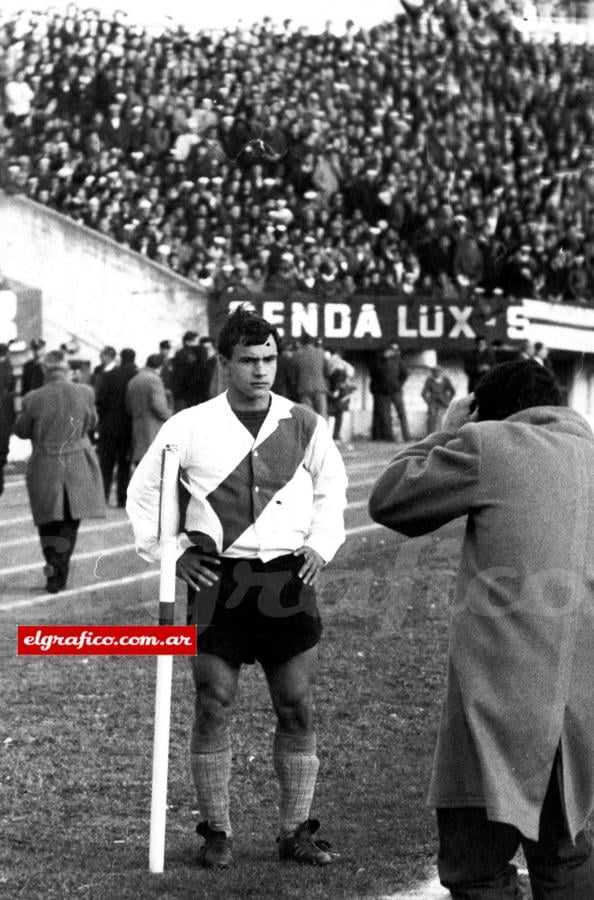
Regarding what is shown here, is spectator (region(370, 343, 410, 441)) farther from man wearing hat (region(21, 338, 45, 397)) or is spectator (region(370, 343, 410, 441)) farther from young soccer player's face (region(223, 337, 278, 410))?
young soccer player's face (region(223, 337, 278, 410))

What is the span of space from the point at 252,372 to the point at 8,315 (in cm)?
1566

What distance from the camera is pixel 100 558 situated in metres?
14.4

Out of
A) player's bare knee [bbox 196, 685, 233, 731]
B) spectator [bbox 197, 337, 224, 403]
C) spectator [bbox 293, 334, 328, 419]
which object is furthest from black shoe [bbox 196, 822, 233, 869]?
spectator [bbox 293, 334, 328, 419]

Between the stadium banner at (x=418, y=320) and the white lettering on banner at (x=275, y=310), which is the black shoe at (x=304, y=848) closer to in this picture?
the stadium banner at (x=418, y=320)

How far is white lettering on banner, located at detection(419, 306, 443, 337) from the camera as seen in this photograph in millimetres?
19828

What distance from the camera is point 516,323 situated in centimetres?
1869

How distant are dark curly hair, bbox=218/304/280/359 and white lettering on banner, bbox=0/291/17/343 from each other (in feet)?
48.4

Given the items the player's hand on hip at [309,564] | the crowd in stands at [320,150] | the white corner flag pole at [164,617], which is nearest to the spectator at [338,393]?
the crowd in stands at [320,150]

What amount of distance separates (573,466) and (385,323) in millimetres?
16389

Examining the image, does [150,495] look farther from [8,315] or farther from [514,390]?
[8,315]

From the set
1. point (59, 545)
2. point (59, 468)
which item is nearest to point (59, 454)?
point (59, 468)

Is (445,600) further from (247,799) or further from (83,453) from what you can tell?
(247,799)

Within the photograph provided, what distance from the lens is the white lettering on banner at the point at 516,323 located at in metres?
18.4

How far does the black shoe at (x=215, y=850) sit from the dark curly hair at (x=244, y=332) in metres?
1.47
